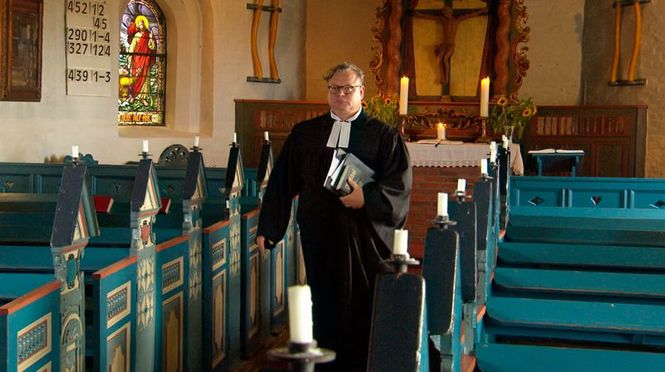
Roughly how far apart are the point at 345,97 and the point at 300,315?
3010 millimetres

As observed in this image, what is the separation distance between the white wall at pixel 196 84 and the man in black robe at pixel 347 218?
653 centimetres

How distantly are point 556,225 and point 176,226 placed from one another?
2.53 m

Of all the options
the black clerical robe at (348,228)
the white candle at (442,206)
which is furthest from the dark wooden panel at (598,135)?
the white candle at (442,206)

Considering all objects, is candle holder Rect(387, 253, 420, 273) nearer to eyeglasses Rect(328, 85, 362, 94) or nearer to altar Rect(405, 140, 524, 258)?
eyeglasses Rect(328, 85, 362, 94)

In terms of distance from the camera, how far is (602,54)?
41.1 feet

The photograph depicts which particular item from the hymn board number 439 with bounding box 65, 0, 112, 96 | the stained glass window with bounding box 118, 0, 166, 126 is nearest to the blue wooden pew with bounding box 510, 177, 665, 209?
the hymn board number 439 with bounding box 65, 0, 112, 96

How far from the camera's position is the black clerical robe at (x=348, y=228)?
4164 mm

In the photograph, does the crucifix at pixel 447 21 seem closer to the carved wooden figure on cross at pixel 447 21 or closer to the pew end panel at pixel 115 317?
the carved wooden figure on cross at pixel 447 21

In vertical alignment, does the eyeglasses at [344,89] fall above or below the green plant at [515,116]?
below

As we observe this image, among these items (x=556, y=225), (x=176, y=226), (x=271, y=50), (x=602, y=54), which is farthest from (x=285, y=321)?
(x=602, y=54)

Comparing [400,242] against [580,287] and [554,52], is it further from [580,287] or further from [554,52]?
[554,52]

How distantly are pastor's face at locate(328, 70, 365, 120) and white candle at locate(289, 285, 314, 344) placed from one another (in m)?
2.93

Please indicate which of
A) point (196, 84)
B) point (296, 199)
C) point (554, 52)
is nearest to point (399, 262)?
point (296, 199)

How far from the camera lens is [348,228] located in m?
4.17
